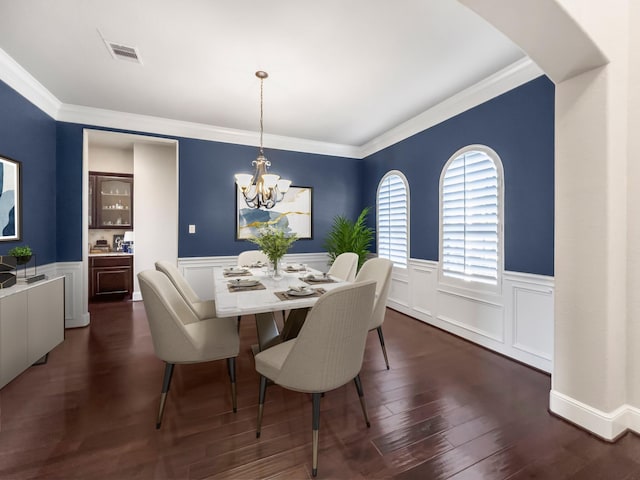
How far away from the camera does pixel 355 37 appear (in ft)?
7.50

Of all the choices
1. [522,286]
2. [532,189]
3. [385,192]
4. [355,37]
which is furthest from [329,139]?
[522,286]

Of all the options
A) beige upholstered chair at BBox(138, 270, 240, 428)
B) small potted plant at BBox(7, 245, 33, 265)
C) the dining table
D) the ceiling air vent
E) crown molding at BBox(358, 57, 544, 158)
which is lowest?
beige upholstered chair at BBox(138, 270, 240, 428)

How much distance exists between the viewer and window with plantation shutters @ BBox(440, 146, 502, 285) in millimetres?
2938

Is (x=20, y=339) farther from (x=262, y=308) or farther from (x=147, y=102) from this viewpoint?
(x=147, y=102)

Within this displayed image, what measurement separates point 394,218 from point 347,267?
1.59 metres

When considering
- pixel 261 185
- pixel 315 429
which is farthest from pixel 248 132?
pixel 315 429

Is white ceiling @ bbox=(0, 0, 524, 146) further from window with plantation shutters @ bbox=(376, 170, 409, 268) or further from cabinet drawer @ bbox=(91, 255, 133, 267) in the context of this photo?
cabinet drawer @ bbox=(91, 255, 133, 267)

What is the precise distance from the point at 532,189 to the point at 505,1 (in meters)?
1.71

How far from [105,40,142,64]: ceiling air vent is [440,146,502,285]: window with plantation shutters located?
3360 mm

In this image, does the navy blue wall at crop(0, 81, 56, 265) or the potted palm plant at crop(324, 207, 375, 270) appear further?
the potted palm plant at crop(324, 207, 375, 270)

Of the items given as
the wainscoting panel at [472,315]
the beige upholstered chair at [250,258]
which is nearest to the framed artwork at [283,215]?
the beige upholstered chair at [250,258]

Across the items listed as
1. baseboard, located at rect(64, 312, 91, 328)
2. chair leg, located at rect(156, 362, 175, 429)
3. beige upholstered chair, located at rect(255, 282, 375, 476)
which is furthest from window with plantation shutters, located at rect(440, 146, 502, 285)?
baseboard, located at rect(64, 312, 91, 328)

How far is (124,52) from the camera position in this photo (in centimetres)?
247

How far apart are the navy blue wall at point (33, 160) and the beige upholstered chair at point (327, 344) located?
301 cm
